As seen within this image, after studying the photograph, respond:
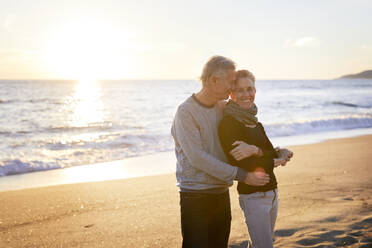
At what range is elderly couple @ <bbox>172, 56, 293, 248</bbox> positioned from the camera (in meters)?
2.52

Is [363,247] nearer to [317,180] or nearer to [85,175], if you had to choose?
[317,180]

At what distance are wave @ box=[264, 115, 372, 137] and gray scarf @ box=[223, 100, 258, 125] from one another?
531 inches

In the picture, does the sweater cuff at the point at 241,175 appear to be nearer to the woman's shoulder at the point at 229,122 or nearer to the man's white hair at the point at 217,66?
the woman's shoulder at the point at 229,122

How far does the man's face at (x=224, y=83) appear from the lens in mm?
2525

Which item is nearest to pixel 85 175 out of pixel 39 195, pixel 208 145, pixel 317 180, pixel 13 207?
pixel 39 195

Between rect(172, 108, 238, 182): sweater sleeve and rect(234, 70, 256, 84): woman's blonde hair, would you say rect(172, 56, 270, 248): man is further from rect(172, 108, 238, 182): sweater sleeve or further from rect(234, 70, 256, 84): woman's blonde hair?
rect(234, 70, 256, 84): woman's blonde hair

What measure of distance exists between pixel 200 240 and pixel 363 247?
2242 mm

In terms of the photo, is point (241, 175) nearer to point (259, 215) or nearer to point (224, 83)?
point (259, 215)

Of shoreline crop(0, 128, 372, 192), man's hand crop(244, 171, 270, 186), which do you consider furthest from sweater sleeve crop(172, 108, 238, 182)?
shoreline crop(0, 128, 372, 192)

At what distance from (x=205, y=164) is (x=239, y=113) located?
1.57 ft

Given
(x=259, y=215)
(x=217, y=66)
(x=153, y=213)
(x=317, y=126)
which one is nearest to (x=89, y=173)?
(x=153, y=213)

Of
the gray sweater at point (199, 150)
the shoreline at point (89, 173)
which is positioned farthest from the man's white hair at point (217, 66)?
the shoreline at point (89, 173)

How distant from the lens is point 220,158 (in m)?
2.72

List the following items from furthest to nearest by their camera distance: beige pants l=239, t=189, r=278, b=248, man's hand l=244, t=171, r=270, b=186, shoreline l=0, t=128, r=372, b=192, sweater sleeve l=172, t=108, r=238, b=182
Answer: shoreline l=0, t=128, r=372, b=192 → beige pants l=239, t=189, r=278, b=248 → man's hand l=244, t=171, r=270, b=186 → sweater sleeve l=172, t=108, r=238, b=182
